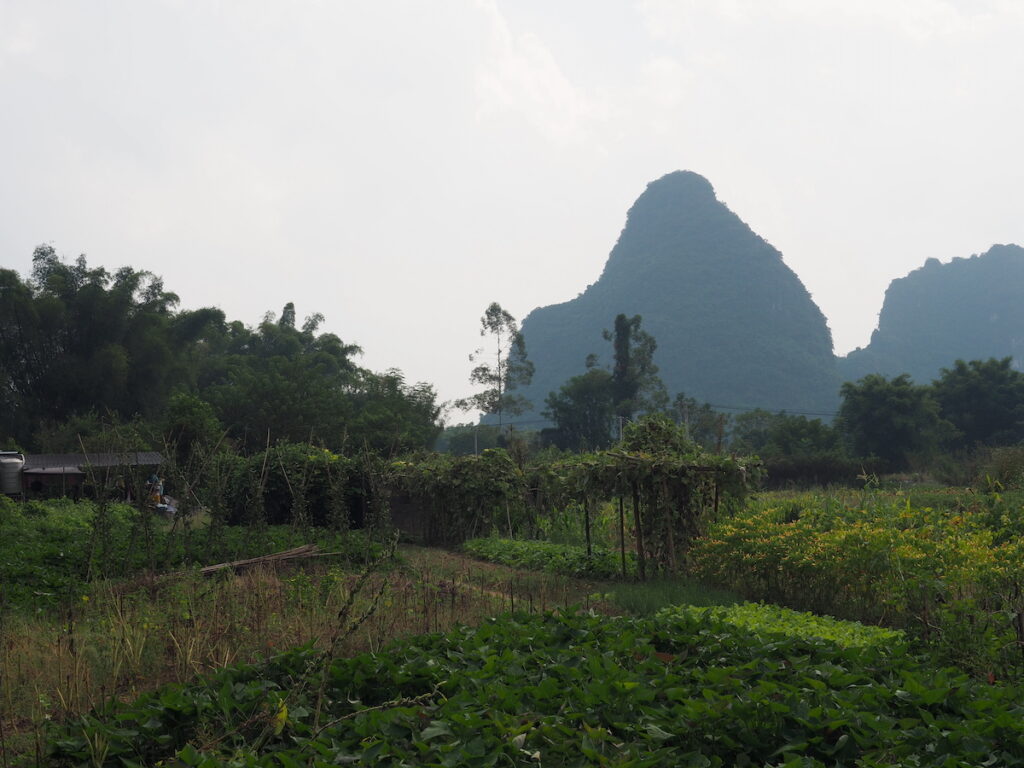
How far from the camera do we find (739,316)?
103 m

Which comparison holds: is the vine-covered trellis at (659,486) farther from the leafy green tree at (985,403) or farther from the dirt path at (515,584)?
the leafy green tree at (985,403)

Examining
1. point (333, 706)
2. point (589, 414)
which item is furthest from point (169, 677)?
point (589, 414)

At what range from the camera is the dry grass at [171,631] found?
439 cm

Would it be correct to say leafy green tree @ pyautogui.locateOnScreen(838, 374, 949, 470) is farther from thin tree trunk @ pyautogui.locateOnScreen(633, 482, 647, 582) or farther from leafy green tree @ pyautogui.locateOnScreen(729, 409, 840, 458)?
thin tree trunk @ pyautogui.locateOnScreen(633, 482, 647, 582)

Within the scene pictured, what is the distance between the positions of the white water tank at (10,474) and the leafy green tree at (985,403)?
3213 cm

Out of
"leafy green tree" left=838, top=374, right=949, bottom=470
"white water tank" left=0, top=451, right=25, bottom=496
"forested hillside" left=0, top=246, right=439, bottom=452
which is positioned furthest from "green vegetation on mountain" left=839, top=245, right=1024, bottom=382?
"white water tank" left=0, top=451, right=25, bottom=496

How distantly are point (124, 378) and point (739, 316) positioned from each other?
8559 cm

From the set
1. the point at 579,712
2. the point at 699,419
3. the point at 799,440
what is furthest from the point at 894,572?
the point at 699,419

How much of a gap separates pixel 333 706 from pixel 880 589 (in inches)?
183

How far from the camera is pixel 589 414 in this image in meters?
44.8

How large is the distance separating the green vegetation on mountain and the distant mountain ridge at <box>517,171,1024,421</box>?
0.21m

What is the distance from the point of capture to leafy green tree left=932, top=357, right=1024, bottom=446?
3294 centimetres

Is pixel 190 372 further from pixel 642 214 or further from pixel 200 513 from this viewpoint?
pixel 642 214

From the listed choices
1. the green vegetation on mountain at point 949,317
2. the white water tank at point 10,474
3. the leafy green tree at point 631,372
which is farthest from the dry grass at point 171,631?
the green vegetation on mountain at point 949,317
